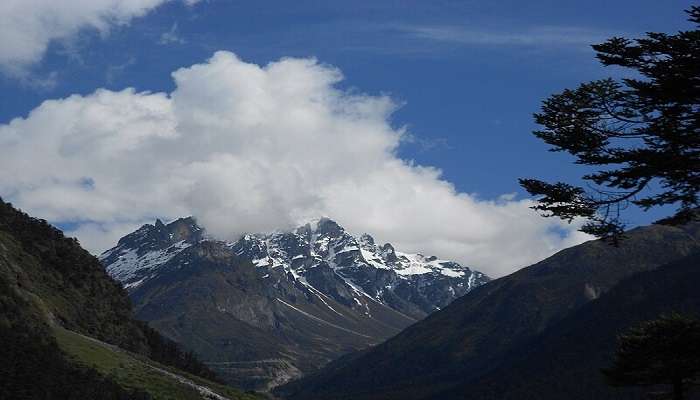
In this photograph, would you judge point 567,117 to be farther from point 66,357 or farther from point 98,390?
point 66,357

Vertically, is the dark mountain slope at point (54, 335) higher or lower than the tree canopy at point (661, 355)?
higher

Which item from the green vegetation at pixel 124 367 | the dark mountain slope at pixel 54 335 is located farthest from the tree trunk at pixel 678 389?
the green vegetation at pixel 124 367

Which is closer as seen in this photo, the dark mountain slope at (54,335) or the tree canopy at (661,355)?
the tree canopy at (661,355)

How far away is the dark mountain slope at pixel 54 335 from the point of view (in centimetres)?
11156

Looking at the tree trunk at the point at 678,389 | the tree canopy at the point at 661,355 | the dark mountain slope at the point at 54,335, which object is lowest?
the tree trunk at the point at 678,389

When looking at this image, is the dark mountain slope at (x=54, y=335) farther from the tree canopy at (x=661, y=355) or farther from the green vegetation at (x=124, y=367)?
the tree canopy at (x=661, y=355)

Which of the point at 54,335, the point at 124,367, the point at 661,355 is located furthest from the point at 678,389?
the point at 54,335

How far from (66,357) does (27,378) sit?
26142 mm

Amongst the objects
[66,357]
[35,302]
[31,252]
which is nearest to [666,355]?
[66,357]

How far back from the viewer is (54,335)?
145 m

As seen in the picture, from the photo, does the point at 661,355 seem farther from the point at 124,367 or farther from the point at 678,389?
the point at 124,367

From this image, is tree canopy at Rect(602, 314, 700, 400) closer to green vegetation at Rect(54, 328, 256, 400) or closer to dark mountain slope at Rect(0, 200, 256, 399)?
dark mountain slope at Rect(0, 200, 256, 399)

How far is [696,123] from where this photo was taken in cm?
3078

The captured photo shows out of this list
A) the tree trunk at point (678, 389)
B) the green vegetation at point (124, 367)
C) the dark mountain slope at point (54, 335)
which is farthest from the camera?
the green vegetation at point (124, 367)
